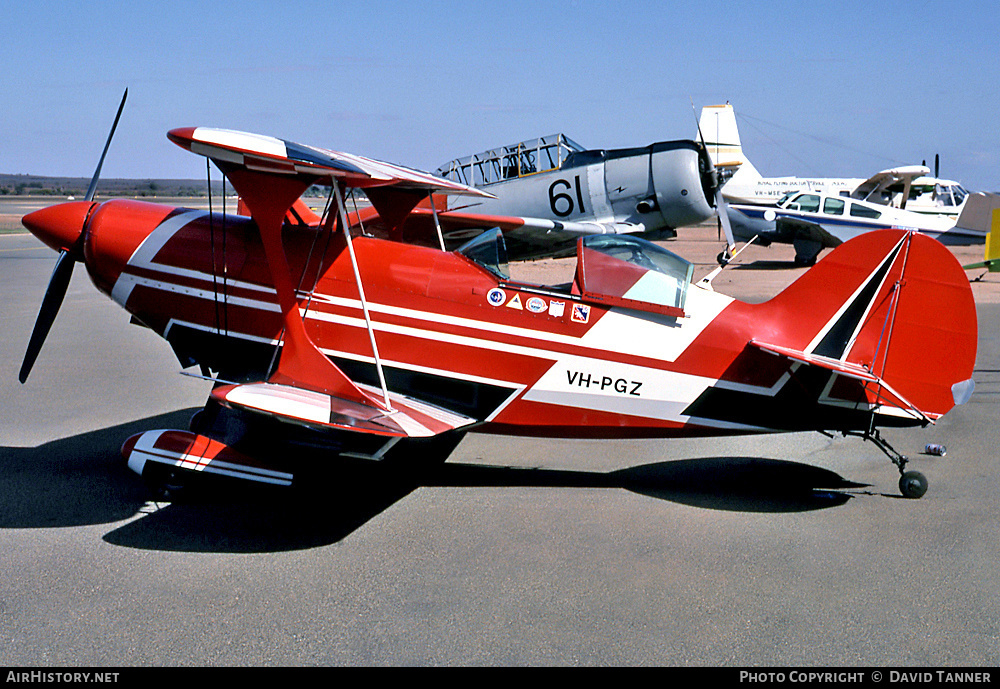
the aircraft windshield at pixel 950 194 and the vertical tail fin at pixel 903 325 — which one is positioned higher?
the vertical tail fin at pixel 903 325

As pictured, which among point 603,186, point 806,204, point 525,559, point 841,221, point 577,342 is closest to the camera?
point 525,559

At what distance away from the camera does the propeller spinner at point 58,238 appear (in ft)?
20.7

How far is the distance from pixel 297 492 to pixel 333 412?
4.26 ft

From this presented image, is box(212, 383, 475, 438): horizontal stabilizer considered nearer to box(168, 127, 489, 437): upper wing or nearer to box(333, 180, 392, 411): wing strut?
box(168, 127, 489, 437): upper wing

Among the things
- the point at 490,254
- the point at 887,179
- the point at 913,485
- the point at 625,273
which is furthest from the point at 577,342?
the point at 887,179

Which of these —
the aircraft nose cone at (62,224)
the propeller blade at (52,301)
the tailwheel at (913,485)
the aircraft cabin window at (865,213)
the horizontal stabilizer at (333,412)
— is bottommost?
the tailwheel at (913,485)

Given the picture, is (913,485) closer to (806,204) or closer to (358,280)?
(358,280)

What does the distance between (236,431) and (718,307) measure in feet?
11.9

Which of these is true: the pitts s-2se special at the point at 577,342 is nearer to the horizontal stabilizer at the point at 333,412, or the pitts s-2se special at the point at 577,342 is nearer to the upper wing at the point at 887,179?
the horizontal stabilizer at the point at 333,412

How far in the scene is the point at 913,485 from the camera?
221 inches

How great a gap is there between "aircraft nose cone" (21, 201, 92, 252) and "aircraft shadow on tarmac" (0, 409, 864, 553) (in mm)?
1747

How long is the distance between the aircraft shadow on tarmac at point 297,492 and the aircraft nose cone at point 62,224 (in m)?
1.75

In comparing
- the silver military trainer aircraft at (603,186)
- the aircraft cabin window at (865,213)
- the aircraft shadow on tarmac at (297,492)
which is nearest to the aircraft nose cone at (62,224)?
the aircraft shadow on tarmac at (297,492)

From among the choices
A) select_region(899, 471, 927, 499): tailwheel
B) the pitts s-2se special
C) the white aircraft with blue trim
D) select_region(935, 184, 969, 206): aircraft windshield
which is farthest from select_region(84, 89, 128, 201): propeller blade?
select_region(935, 184, 969, 206): aircraft windshield
